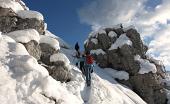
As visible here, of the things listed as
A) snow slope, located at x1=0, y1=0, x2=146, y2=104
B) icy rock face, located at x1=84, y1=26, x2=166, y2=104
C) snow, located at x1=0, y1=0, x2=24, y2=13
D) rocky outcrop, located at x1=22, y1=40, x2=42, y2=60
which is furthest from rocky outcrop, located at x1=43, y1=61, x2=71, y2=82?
icy rock face, located at x1=84, y1=26, x2=166, y2=104

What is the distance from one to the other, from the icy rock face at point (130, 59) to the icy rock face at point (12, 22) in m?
15.7

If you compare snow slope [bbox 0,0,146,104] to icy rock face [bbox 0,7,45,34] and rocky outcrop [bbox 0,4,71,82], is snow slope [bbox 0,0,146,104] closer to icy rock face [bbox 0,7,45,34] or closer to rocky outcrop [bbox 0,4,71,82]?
rocky outcrop [bbox 0,4,71,82]

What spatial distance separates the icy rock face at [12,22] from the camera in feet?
95.0

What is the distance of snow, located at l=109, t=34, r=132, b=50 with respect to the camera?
1746 inches

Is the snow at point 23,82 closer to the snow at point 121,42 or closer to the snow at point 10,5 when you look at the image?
the snow at point 10,5

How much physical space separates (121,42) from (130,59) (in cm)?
302

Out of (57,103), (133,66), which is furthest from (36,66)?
(133,66)

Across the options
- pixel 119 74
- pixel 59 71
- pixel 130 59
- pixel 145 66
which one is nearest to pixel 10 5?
pixel 59 71

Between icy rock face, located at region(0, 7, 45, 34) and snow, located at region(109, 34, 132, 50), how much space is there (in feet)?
52.5

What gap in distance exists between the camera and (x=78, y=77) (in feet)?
91.0

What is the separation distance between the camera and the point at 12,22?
29.5 metres

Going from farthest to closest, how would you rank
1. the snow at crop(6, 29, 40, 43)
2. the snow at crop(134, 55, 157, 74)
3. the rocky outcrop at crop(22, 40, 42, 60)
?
the snow at crop(134, 55, 157, 74) < the rocky outcrop at crop(22, 40, 42, 60) < the snow at crop(6, 29, 40, 43)

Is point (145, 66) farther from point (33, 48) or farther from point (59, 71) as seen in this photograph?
point (33, 48)

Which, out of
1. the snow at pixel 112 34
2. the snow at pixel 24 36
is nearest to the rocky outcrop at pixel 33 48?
the snow at pixel 24 36
